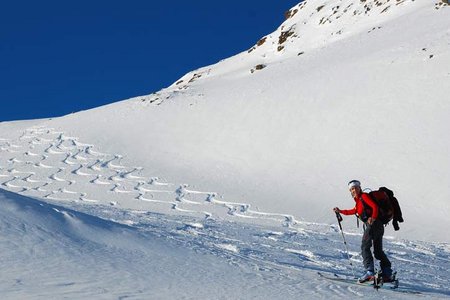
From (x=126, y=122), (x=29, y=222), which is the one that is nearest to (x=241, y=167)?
(x=126, y=122)

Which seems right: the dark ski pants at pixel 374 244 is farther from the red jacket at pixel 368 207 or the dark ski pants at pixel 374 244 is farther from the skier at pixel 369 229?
the red jacket at pixel 368 207

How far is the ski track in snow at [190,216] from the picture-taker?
9.19 meters

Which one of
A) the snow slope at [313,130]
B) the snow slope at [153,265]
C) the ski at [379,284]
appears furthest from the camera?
the snow slope at [313,130]

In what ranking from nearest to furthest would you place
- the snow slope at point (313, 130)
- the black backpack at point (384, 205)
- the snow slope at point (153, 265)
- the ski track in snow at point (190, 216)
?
the snow slope at point (153, 265)
the black backpack at point (384, 205)
the ski track in snow at point (190, 216)
the snow slope at point (313, 130)

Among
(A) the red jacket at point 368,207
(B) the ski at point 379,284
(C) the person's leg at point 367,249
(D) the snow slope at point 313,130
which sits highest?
(D) the snow slope at point 313,130

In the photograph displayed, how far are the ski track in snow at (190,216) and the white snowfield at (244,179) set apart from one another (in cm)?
7

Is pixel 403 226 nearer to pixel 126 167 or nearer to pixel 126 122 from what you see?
pixel 126 167

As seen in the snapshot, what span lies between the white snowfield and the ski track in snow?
68 millimetres

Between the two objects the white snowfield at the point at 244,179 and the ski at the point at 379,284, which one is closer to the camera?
the white snowfield at the point at 244,179

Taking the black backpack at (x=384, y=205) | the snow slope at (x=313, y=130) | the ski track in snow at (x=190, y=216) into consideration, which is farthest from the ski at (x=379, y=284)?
the snow slope at (x=313, y=130)

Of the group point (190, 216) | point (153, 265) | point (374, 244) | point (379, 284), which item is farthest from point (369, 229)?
point (190, 216)

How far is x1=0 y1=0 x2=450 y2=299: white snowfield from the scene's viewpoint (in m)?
7.10

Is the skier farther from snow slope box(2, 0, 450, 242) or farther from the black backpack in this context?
snow slope box(2, 0, 450, 242)

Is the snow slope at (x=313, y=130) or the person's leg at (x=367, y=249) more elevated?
the snow slope at (x=313, y=130)
